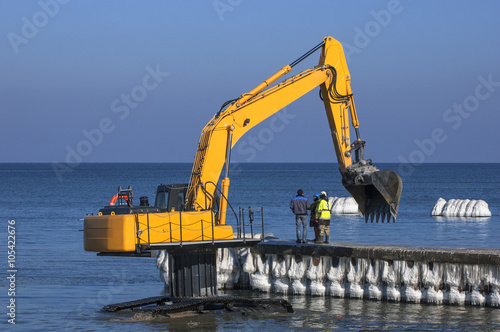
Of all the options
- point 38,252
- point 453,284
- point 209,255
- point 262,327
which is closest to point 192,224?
point 209,255

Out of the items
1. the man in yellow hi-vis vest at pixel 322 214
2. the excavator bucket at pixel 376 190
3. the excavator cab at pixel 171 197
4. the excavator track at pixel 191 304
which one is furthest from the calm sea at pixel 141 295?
the excavator cab at pixel 171 197

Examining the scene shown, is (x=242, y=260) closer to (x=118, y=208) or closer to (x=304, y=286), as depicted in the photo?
(x=304, y=286)

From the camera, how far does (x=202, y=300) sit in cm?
2059

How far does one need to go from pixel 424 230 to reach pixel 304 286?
21570mm

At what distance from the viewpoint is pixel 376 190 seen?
22.9 meters

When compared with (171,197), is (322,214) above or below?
below

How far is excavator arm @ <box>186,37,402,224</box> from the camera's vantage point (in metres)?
20.9

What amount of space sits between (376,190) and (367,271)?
7.00 ft

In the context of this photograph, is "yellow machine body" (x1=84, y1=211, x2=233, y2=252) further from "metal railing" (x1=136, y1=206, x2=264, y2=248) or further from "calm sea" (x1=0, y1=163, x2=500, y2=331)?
"calm sea" (x1=0, y1=163, x2=500, y2=331)

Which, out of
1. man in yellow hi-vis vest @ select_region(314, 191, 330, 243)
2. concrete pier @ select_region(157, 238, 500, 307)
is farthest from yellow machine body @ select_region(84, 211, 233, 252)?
man in yellow hi-vis vest @ select_region(314, 191, 330, 243)

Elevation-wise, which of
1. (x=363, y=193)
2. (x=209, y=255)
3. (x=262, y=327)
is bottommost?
(x=262, y=327)

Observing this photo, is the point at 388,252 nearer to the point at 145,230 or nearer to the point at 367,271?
the point at 367,271

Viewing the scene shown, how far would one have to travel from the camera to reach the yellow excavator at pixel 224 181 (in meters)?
19.6

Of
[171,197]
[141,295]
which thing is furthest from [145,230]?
[141,295]
